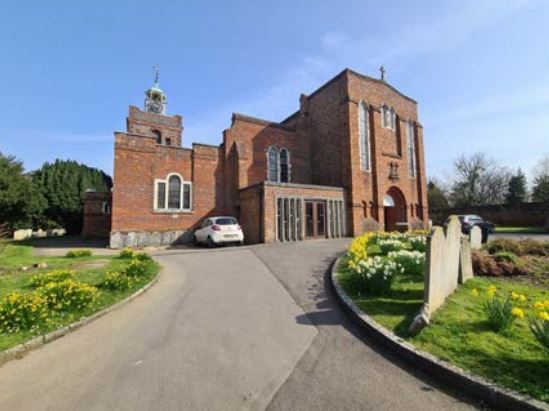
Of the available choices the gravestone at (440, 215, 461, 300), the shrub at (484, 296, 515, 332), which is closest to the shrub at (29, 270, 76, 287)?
the gravestone at (440, 215, 461, 300)

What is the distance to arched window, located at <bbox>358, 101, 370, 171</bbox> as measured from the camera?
21766 mm

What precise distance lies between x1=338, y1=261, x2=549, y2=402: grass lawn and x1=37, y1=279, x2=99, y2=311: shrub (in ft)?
17.9

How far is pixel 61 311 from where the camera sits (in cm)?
531

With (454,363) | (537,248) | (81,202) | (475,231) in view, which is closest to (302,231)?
(475,231)

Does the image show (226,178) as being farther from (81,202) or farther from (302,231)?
(81,202)

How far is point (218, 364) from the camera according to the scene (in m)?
3.71

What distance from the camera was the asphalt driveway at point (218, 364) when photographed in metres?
2.97

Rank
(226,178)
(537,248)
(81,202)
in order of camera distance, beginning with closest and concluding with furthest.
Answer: (537,248)
(226,178)
(81,202)

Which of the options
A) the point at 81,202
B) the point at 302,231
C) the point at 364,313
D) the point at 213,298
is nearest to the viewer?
the point at 364,313

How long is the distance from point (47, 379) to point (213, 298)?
3450 mm

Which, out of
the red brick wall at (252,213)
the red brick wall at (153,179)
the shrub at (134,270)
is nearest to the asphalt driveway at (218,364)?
the shrub at (134,270)

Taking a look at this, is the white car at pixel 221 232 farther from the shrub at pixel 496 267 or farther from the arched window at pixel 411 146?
the arched window at pixel 411 146

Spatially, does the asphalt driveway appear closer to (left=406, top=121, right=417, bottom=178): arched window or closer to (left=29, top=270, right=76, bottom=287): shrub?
(left=29, top=270, right=76, bottom=287): shrub

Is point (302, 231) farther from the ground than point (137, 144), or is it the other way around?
point (137, 144)
